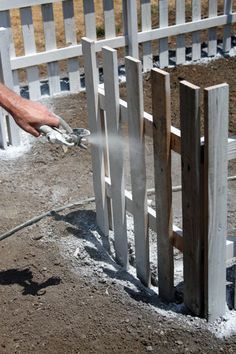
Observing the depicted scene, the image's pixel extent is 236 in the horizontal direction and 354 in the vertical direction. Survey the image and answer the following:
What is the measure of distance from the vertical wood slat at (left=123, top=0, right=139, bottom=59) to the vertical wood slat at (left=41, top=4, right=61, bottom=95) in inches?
32.6

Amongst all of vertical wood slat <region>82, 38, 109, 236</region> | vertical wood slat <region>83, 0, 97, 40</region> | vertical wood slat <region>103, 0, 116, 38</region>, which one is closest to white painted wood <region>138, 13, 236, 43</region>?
vertical wood slat <region>103, 0, 116, 38</region>

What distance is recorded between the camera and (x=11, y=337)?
3432 mm

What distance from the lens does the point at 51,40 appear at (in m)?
6.70

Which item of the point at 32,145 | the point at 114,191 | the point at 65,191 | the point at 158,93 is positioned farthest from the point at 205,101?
the point at 32,145

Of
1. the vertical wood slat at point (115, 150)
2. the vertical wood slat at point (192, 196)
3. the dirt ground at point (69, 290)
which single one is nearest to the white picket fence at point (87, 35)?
the dirt ground at point (69, 290)

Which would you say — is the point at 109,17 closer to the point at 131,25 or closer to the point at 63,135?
the point at 131,25

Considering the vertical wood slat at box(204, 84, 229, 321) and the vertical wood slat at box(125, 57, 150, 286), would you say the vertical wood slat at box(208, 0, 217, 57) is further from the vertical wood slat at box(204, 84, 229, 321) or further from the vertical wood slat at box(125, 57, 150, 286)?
the vertical wood slat at box(204, 84, 229, 321)

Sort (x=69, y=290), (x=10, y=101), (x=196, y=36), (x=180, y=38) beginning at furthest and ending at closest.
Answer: (x=196, y=36), (x=180, y=38), (x=69, y=290), (x=10, y=101)

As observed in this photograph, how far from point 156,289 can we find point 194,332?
54cm

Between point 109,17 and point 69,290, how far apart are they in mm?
4045

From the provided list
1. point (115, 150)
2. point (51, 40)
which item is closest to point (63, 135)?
Result: point (115, 150)

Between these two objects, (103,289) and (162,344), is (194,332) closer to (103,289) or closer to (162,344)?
(162,344)

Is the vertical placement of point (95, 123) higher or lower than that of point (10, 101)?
lower

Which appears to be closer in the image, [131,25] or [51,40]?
[51,40]
